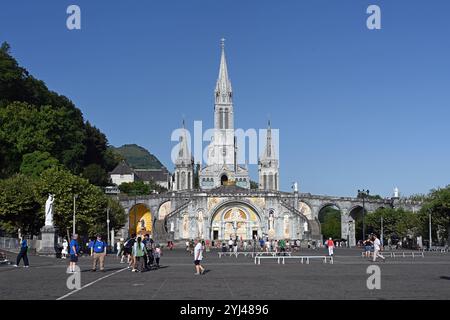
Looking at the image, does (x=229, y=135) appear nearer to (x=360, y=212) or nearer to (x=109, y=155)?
(x=109, y=155)

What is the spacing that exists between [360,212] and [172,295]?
92232 mm

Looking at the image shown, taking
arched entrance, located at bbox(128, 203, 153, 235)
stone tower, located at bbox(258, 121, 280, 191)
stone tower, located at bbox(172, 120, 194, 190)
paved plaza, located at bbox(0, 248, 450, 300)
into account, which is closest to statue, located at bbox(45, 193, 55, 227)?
paved plaza, located at bbox(0, 248, 450, 300)

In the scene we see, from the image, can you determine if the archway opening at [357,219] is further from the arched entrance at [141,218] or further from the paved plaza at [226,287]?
the paved plaza at [226,287]

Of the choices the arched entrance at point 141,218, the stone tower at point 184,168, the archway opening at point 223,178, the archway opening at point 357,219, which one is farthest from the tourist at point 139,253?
the archway opening at point 223,178

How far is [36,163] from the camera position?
220ft

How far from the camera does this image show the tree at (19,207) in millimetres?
54531

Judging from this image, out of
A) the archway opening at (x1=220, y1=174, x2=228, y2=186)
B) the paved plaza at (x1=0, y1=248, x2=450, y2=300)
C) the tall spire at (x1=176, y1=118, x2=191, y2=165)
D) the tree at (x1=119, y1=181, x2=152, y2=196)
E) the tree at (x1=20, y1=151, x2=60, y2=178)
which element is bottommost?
the paved plaza at (x1=0, y1=248, x2=450, y2=300)

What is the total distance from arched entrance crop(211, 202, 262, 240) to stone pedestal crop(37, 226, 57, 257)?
162ft

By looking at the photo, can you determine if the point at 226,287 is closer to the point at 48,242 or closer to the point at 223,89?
the point at 48,242

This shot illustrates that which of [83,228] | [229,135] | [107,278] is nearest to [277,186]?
[229,135]

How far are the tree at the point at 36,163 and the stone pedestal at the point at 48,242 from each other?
2258cm

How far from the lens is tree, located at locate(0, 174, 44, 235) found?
54531mm

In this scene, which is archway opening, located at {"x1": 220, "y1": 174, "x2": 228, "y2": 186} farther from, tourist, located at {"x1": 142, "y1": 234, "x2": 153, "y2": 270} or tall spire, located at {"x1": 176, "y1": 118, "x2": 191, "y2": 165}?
tourist, located at {"x1": 142, "y1": 234, "x2": 153, "y2": 270}
